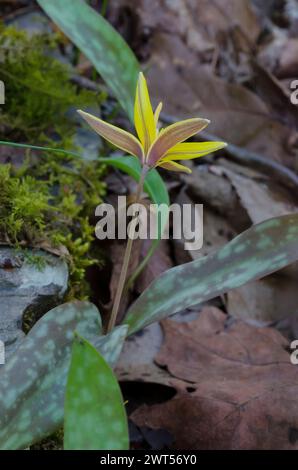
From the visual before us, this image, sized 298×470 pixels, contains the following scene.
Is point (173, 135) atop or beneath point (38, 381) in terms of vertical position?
atop

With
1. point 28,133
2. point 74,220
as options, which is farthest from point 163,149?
point 28,133

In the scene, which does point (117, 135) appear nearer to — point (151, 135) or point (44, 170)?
point (151, 135)

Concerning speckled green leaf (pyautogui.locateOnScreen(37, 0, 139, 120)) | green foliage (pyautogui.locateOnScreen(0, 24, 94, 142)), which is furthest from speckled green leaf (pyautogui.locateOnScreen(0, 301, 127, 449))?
green foliage (pyautogui.locateOnScreen(0, 24, 94, 142))

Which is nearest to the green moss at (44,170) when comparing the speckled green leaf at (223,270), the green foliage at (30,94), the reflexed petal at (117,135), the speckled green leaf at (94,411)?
the green foliage at (30,94)

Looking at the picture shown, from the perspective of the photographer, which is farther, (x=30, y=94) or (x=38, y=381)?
(x=30, y=94)

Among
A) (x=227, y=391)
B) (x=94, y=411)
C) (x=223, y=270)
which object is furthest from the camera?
(x=227, y=391)

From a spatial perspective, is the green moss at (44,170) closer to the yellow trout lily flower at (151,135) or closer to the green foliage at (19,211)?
the green foliage at (19,211)

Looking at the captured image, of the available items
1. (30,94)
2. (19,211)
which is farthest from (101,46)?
(19,211)

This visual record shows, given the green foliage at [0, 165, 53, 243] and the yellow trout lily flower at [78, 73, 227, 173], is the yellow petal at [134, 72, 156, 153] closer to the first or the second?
the yellow trout lily flower at [78, 73, 227, 173]
